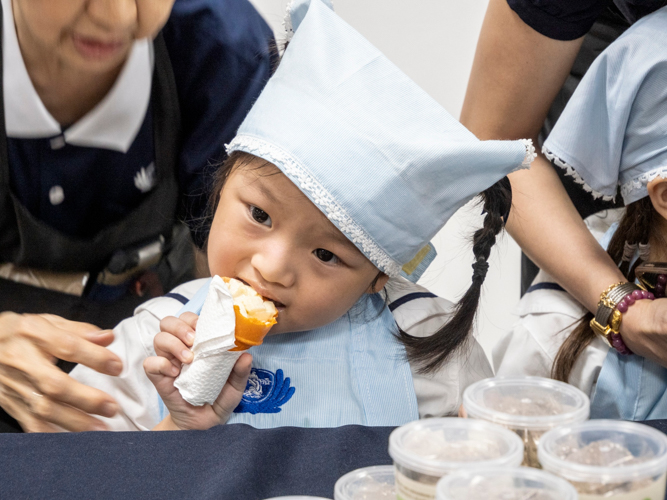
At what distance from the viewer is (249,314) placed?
88 centimetres

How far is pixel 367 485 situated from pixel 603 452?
0.67ft

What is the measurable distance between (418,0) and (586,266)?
115 centimetres

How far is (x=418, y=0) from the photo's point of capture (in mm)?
1970

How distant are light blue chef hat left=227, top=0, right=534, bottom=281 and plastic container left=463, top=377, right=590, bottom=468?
350 mm

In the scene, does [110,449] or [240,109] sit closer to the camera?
[110,449]

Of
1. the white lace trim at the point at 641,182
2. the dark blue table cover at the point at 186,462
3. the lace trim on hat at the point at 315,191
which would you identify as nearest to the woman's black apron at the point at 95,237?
the lace trim on hat at the point at 315,191

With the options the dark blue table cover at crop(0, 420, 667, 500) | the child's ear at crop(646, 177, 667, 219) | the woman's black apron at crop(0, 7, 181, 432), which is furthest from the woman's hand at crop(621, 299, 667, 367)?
the woman's black apron at crop(0, 7, 181, 432)

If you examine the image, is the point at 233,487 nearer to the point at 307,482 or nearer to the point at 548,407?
the point at 307,482

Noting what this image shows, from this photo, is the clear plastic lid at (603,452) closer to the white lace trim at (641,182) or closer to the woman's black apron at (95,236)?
the white lace trim at (641,182)

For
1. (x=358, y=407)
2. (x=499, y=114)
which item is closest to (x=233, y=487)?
(x=358, y=407)

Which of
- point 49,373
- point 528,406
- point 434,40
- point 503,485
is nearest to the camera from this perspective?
point 503,485

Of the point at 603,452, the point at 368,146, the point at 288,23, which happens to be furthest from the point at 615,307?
the point at 288,23

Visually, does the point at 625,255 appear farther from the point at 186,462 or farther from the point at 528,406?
the point at 186,462

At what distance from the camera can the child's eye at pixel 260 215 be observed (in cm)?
94
